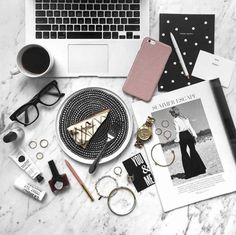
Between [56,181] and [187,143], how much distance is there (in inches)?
11.1

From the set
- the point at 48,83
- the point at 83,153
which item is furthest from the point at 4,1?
the point at 83,153

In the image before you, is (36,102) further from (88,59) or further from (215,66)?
(215,66)

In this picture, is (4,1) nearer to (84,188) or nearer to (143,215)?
(84,188)

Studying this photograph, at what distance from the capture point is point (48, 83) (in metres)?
0.93

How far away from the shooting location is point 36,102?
0.92 m

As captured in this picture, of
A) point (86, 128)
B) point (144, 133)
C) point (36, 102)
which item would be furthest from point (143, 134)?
point (36, 102)

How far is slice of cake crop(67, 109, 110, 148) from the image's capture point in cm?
91

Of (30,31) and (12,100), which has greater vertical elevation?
(30,31)

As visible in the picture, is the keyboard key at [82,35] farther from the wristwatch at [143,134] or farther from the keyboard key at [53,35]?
the wristwatch at [143,134]

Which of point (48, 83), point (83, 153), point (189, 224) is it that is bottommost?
point (189, 224)

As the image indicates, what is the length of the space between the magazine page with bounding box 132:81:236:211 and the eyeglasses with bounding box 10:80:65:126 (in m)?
0.17

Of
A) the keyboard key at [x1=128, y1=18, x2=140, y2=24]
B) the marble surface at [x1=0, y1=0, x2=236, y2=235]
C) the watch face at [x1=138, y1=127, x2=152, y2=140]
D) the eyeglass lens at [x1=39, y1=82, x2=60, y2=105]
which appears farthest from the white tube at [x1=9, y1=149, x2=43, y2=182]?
the keyboard key at [x1=128, y1=18, x2=140, y2=24]

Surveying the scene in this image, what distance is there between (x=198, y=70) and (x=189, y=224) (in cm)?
32

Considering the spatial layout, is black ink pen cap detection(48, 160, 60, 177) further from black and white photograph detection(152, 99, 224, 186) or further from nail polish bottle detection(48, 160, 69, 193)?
black and white photograph detection(152, 99, 224, 186)
